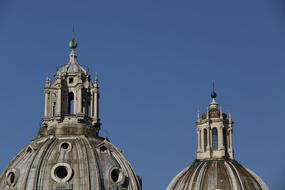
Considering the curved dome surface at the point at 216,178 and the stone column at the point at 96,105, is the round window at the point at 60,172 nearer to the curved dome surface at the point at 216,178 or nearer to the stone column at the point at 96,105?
the stone column at the point at 96,105

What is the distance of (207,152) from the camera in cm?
15138

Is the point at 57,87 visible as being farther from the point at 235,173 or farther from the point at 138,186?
the point at 235,173

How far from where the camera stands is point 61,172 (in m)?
127

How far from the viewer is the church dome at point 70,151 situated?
127 metres

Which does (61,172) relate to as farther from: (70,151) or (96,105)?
(96,105)

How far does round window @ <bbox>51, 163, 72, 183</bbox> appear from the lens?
4973 inches

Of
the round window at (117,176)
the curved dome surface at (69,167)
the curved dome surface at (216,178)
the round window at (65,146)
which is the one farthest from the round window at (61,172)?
the curved dome surface at (216,178)

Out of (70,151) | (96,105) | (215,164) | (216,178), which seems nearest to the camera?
(70,151)

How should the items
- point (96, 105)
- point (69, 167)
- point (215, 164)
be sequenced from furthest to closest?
point (215, 164)
point (96, 105)
point (69, 167)

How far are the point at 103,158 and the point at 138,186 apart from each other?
20.4 feet

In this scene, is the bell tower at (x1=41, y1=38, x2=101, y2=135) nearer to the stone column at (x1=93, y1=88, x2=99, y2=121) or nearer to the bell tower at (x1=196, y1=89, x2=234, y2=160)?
the stone column at (x1=93, y1=88, x2=99, y2=121)

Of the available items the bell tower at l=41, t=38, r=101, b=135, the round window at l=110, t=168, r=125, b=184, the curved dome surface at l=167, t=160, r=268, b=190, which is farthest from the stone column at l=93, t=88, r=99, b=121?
the curved dome surface at l=167, t=160, r=268, b=190

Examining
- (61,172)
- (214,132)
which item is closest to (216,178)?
(214,132)

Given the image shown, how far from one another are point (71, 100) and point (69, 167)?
610 inches
